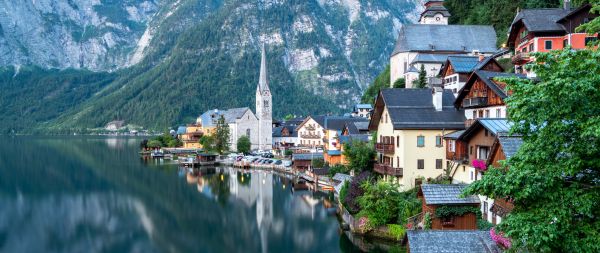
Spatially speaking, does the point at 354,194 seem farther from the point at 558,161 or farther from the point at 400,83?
the point at 400,83

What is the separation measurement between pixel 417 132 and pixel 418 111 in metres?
1.97

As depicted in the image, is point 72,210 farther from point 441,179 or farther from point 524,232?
point 524,232

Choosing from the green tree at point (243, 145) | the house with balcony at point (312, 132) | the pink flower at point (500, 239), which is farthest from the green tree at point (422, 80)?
the green tree at point (243, 145)

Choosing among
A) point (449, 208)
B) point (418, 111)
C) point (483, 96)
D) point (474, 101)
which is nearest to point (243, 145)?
point (418, 111)

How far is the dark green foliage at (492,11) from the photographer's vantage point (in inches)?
2757

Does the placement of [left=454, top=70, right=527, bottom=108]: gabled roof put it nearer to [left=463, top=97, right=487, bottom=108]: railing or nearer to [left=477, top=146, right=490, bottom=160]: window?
[left=463, top=97, right=487, bottom=108]: railing

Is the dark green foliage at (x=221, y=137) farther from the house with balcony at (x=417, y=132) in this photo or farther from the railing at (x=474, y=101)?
the railing at (x=474, y=101)

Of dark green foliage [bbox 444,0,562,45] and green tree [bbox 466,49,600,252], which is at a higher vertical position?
dark green foliage [bbox 444,0,562,45]

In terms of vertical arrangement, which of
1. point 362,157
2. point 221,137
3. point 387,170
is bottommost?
point 387,170

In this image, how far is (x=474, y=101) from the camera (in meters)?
36.7

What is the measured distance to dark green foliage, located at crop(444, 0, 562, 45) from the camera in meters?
70.0

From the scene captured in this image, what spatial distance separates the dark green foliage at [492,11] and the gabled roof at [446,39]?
224 centimetres

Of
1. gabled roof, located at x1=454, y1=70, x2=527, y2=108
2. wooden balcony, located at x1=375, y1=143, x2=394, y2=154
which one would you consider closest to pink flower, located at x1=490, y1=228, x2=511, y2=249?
gabled roof, located at x1=454, y1=70, x2=527, y2=108

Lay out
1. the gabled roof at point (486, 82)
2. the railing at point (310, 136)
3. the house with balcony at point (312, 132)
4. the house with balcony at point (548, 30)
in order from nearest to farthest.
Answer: the gabled roof at point (486, 82)
the house with balcony at point (548, 30)
the house with balcony at point (312, 132)
the railing at point (310, 136)
